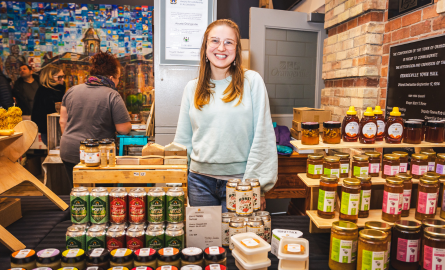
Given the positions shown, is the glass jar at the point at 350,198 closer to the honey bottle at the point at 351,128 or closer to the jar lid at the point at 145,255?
the honey bottle at the point at 351,128

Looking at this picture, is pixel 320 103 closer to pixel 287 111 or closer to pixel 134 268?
pixel 287 111

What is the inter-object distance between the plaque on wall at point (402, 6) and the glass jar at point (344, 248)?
1.70 meters

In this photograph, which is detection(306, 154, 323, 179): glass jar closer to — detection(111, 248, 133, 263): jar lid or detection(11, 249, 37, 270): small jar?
detection(111, 248, 133, 263): jar lid

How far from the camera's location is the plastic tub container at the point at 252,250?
3.65 ft

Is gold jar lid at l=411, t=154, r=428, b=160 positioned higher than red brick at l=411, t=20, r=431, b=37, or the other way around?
red brick at l=411, t=20, r=431, b=37

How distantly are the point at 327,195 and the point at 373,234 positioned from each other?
0.96ft

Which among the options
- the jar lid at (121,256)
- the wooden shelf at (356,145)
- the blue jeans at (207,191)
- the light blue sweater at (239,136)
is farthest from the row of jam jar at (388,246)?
the jar lid at (121,256)

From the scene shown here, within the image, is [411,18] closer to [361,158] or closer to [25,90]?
[361,158]

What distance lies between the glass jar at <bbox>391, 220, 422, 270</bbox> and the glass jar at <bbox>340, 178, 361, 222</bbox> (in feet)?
0.60

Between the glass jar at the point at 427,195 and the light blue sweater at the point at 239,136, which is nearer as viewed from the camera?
the glass jar at the point at 427,195

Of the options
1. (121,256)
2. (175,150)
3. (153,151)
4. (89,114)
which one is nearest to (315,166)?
(175,150)

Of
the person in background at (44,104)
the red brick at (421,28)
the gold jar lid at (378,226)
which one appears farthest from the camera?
the person in background at (44,104)

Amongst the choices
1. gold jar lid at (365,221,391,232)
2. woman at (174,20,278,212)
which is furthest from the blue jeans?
gold jar lid at (365,221,391,232)

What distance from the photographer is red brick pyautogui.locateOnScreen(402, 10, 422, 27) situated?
218cm
